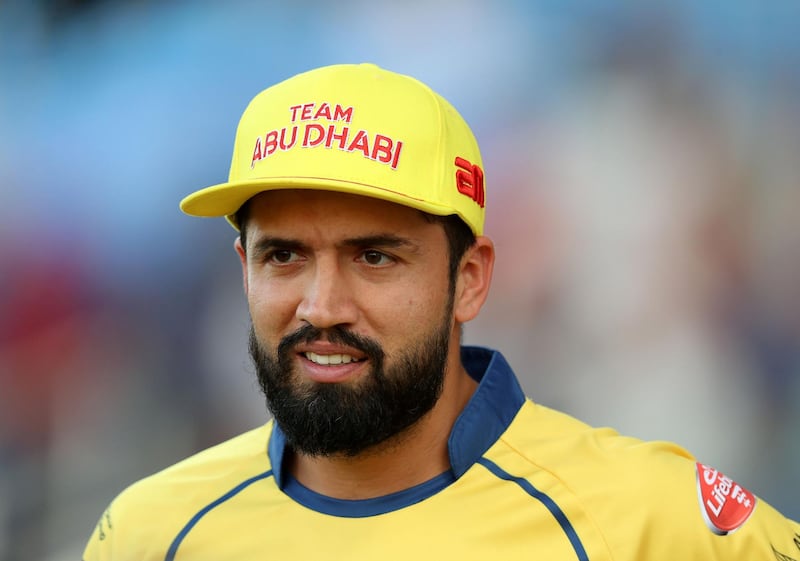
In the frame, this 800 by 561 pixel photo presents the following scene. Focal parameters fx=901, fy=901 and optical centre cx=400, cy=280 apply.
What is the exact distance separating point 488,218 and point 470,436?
138 cm

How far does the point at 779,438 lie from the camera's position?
104 inches

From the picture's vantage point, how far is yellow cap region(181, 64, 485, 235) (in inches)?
66.0

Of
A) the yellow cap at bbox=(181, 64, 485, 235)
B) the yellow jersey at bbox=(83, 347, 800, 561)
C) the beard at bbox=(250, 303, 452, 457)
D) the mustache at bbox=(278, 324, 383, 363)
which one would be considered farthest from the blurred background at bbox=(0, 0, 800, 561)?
the mustache at bbox=(278, 324, 383, 363)

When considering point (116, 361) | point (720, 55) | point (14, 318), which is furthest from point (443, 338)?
point (14, 318)

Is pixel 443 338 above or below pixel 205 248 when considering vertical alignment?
below

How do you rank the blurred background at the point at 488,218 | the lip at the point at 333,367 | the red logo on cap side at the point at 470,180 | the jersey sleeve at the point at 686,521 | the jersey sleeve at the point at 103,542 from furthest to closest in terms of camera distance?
1. the blurred background at the point at 488,218
2. the jersey sleeve at the point at 103,542
3. the red logo on cap side at the point at 470,180
4. the lip at the point at 333,367
5. the jersey sleeve at the point at 686,521

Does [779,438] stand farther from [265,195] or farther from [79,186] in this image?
[79,186]

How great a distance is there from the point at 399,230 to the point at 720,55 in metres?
1.55

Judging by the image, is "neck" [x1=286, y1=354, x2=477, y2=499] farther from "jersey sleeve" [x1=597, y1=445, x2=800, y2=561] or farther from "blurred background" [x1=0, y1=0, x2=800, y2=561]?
"blurred background" [x1=0, y1=0, x2=800, y2=561]

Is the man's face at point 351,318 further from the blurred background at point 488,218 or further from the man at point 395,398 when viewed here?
the blurred background at point 488,218

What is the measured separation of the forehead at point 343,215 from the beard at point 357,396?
19 cm

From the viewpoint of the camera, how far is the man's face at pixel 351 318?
169 centimetres

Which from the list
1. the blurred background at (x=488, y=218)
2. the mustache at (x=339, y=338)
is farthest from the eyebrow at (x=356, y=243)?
the blurred background at (x=488, y=218)

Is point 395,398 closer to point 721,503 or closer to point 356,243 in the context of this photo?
point 356,243
